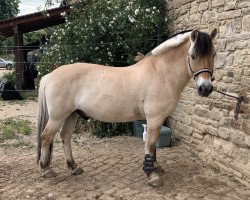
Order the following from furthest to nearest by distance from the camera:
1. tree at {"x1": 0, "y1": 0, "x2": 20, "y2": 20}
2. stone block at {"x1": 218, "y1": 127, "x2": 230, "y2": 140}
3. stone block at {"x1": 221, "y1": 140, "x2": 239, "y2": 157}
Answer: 1. tree at {"x1": 0, "y1": 0, "x2": 20, "y2": 20}
2. stone block at {"x1": 218, "y1": 127, "x2": 230, "y2": 140}
3. stone block at {"x1": 221, "y1": 140, "x2": 239, "y2": 157}

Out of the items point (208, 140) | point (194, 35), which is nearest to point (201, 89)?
point (194, 35)

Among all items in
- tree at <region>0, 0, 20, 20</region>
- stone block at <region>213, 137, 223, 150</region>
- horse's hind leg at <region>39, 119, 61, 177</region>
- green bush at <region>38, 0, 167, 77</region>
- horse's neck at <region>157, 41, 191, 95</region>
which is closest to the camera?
horse's neck at <region>157, 41, 191, 95</region>

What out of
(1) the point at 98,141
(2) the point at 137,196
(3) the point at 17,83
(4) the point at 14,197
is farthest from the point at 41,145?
(3) the point at 17,83

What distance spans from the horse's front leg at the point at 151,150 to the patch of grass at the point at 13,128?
3.69m

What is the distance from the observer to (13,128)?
26.0 ft

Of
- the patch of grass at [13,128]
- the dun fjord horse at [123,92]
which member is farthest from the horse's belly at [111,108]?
the patch of grass at [13,128]

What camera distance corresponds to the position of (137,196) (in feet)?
13.9

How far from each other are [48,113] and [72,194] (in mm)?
1137

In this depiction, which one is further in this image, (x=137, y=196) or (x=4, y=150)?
(x=4, y=150)

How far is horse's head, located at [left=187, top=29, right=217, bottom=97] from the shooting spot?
12.7ft

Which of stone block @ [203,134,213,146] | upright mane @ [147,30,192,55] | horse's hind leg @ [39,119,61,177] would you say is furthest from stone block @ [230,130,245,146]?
horse's hind leg @ [39,119,61,177]

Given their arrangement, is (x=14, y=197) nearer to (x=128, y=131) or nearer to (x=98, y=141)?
(x=98, y=141)

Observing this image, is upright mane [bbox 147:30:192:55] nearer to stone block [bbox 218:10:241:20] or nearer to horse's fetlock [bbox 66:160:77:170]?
stone block [bbox 218:10:241:20]

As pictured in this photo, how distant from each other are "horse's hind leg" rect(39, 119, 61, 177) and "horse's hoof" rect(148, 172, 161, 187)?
139 centimetres
